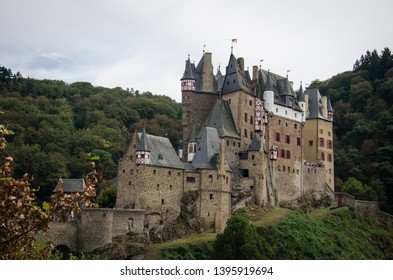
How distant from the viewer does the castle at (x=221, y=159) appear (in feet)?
124

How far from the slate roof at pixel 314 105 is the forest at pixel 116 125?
693cm

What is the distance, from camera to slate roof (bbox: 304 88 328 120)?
55.3 m

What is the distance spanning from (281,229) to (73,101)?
101 feet

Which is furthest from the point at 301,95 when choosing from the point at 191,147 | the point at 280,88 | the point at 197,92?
the point at 191,147

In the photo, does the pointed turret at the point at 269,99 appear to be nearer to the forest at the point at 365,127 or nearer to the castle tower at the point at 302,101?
the castle tower at the point at 302,101

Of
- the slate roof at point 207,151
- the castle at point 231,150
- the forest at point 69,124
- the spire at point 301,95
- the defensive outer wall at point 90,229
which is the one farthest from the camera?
the spire at point 301,95

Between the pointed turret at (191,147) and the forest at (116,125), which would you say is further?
the forest at (116,125)

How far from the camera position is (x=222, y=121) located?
151 ft

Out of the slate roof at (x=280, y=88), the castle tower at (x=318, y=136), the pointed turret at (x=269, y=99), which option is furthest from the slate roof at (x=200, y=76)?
the castle tower at (x=318, y=136)

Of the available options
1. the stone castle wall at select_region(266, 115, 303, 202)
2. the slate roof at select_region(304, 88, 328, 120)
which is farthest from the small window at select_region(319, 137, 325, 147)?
the stone castle wall at select_region(266, 115, 303, 202)

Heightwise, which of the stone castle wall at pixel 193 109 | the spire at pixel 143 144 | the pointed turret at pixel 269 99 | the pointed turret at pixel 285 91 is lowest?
the spire at pixel 143 144

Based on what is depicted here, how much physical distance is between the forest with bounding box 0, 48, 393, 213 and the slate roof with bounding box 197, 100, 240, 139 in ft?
29.6

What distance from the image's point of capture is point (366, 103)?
69.4 m

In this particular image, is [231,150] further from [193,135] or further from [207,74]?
[207,74]
